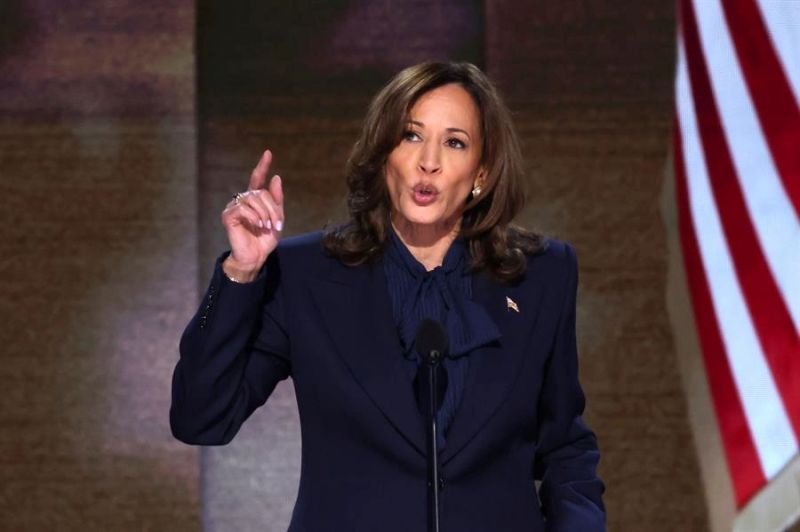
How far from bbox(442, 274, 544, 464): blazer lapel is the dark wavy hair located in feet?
0.11

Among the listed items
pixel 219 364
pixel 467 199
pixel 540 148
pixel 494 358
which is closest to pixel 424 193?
pixel 467 199

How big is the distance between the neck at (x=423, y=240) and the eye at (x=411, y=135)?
0.43ft

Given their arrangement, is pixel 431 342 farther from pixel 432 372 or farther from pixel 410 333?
pixel 410 333

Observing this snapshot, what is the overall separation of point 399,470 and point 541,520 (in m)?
0.24

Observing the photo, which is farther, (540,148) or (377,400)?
(540,148)

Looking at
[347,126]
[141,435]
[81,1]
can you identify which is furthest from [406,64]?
[141,435]

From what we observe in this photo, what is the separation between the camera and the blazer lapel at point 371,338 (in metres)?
1.83

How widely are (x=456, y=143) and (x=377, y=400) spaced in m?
0.43

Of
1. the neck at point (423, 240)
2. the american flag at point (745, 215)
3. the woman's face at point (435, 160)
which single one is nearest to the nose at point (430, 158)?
the woman's face at point (435, 160)

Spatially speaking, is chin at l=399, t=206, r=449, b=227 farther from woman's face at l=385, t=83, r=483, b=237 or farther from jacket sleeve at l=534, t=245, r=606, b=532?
jacket sleeve at l=534, t=245, r=606, b=532

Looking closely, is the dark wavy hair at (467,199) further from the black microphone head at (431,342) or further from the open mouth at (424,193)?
the black microphone head at (431,342)

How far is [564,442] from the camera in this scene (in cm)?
203

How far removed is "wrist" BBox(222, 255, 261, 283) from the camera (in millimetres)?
1872

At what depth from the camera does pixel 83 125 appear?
4.00 metres
